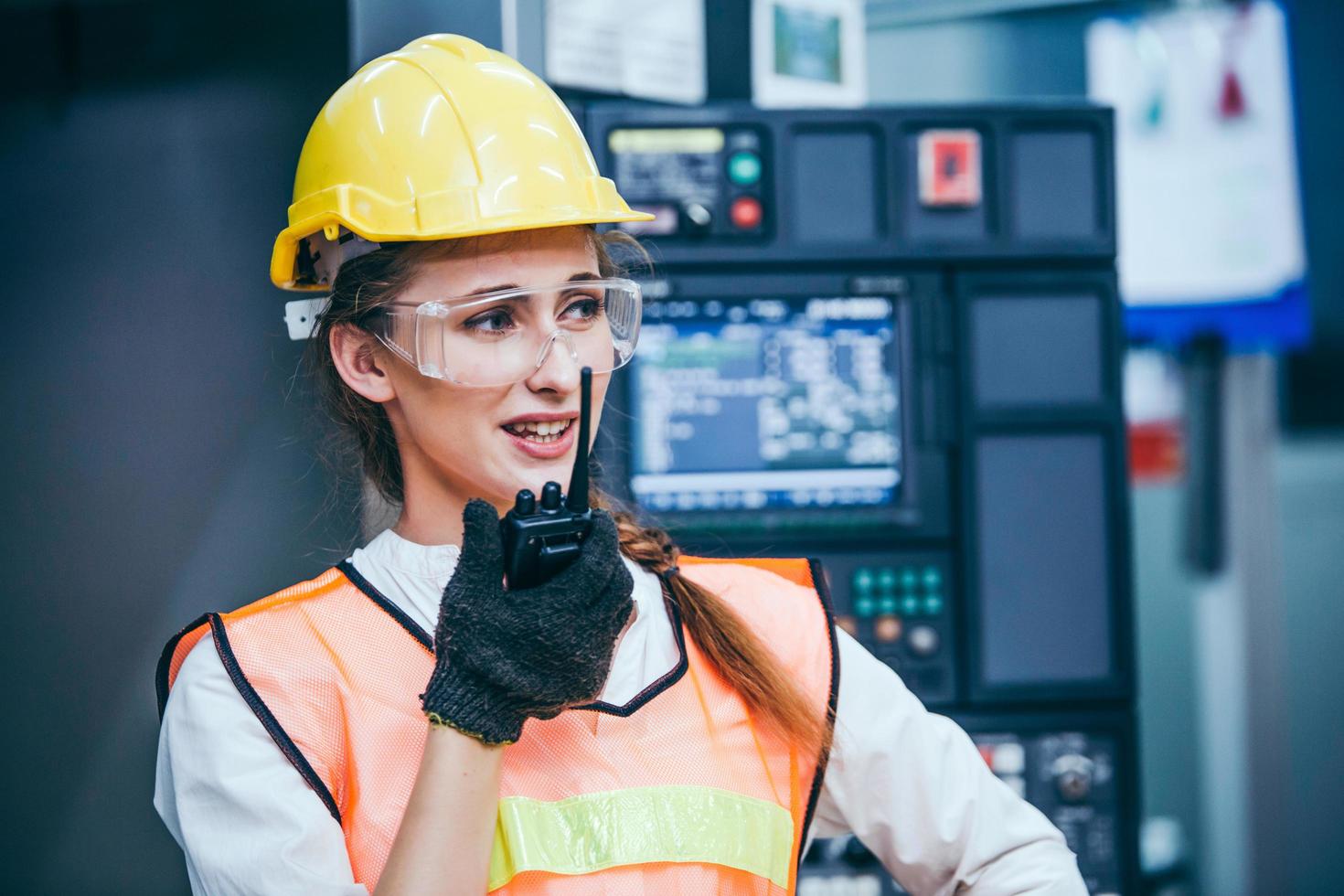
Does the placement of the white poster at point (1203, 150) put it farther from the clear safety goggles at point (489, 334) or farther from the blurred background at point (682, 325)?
the clear safety goggles at point (489, 334)

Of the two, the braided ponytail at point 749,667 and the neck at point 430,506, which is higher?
the neck at point 430,506

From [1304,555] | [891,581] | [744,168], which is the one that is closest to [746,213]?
[744,168]

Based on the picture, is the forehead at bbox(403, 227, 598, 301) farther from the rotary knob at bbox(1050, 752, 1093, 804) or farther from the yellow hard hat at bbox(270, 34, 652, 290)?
the rotary knob at bbox(1050, 752, 1093, 804)

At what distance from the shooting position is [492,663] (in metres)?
0.93

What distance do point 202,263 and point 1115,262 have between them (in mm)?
1379

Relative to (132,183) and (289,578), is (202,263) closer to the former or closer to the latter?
(132,183)

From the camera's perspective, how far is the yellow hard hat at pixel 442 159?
1.08 metres

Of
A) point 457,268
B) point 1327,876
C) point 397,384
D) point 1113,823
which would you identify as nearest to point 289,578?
point 397,384

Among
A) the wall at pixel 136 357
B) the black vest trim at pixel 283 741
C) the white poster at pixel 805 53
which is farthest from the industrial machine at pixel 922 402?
the black vest trim at pixel 283 741

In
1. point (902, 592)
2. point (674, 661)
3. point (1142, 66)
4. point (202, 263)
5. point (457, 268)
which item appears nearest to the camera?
point (457, 268)

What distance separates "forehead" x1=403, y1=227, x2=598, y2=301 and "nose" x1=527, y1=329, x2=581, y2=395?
0.05 meters

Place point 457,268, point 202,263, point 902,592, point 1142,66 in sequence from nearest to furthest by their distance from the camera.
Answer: point 457,268 → point 202,263 → point 902,592 → point 1142,66

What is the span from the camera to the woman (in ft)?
3.18

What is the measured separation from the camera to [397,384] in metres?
1.14
